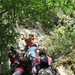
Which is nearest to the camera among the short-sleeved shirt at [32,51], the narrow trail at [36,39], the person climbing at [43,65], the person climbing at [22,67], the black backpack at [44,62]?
the person climbing at [43,65]

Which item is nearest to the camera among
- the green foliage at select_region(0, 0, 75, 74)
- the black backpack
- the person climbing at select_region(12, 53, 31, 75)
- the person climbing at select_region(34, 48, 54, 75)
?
the green foliage at select_region(0, 0, 75, 74)

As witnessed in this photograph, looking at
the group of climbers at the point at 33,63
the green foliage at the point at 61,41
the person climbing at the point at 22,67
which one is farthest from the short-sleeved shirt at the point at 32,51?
the green foliage at the point at 61,41

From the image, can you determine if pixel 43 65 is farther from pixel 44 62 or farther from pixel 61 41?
pixel 61 41

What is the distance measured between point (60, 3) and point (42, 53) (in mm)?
1789

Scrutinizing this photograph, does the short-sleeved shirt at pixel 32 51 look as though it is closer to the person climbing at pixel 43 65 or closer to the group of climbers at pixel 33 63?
the group of climbers at pixel 33 63

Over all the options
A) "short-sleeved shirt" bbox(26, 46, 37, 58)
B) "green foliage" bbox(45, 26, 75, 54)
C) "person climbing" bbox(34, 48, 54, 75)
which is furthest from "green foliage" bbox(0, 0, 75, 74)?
"green foliage" bbox(45, 26, 75, 54)

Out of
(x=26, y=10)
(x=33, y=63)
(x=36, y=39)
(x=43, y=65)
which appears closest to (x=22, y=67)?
(x=33, y=63)

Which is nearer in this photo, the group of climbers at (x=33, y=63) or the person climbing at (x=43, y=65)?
the person climbing at (x=43, y=65)

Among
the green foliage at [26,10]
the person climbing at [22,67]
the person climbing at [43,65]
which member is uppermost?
the green foliage at [26,10]

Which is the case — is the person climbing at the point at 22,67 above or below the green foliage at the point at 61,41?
above

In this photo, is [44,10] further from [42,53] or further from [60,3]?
[42,53]

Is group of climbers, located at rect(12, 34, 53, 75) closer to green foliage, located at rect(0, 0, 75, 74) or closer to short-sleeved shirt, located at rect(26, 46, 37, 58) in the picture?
short-sleeved shirt, located at rect(26, 46, 37, 58)

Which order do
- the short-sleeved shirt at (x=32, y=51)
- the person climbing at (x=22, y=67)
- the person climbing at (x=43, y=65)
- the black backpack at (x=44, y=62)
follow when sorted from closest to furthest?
the person climbing at (x=43, y=65), the black backpack at (x=44, y=62), the person climbing at (x=22, y=67), the short-sleeved shirt at (x=32, y=51)

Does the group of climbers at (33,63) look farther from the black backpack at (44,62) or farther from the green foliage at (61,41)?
the green foliage at (61,41)
